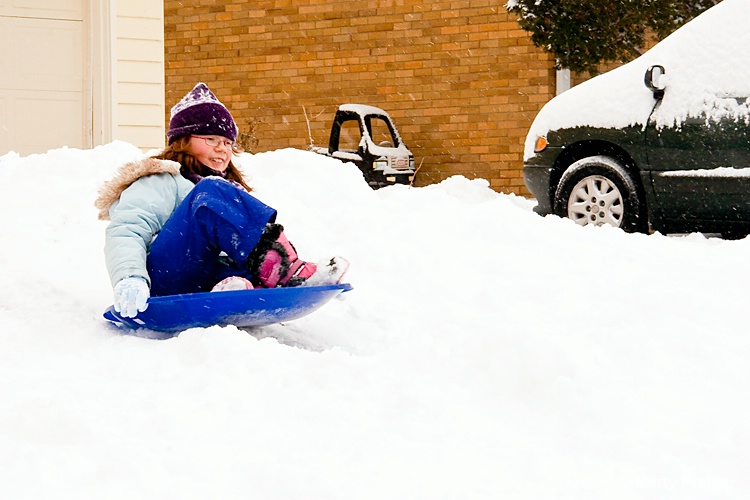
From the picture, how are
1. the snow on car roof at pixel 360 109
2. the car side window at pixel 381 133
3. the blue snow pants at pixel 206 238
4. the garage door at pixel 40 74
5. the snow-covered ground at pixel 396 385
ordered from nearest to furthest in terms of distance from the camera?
the snow-covered ground at pixel 396 385 < the blue snow pants at pixel 206 238 < the garage door at pixel 40 74 < the snow on car roof at pixel 360 109 < the car side window at pixel 381 133

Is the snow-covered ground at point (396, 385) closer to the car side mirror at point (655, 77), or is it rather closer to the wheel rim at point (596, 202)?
the wheel rim at point (596, 202)

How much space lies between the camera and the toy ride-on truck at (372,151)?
1434 centimetres

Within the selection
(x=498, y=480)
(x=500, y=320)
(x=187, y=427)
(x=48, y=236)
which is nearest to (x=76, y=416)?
(x=187, y=427)

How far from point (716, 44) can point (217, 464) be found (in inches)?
247

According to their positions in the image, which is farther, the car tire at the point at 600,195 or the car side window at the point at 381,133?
the car side window at the point at 381,133

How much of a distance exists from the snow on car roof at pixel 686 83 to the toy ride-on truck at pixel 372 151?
609cm

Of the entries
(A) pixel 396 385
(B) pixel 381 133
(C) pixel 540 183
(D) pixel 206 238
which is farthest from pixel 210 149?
(B) pixel 381 133

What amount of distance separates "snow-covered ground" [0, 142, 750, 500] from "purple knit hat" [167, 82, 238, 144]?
744 millimetres

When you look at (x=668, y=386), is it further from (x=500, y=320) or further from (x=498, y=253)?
(x=498, y=253)

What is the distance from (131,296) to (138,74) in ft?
17.3

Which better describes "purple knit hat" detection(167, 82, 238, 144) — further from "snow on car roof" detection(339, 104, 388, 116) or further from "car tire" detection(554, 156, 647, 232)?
"snow on car roof" detection(339, 104, 388, 116)

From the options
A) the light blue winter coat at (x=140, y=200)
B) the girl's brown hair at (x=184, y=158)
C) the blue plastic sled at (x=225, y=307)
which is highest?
the girl's brown hair at (x=184, y=158)

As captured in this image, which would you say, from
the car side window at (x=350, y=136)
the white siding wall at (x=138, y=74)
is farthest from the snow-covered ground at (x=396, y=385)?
the car side window at (x=350, y=136)

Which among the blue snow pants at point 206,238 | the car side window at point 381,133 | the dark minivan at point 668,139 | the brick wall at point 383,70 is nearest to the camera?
the blue snow pants at point 206,238
